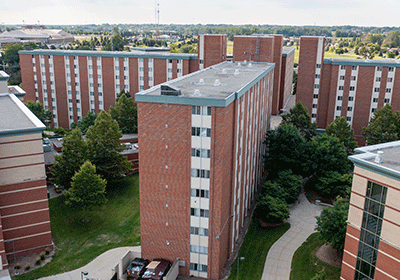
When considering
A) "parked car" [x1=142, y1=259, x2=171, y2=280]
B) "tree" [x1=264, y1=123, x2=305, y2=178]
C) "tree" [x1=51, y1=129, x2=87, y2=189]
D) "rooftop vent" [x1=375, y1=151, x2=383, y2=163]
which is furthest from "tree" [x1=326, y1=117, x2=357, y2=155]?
"tree" [x1=51, y1=129, x2=87, y2=189]

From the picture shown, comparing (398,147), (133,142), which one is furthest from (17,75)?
(398,147)

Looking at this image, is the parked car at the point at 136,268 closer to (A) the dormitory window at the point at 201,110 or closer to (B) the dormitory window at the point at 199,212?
(B) the dormitory window at the point at 199,212

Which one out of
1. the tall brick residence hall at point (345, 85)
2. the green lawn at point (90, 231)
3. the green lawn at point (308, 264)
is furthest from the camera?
the tall brick residence hall at point (345, 85)

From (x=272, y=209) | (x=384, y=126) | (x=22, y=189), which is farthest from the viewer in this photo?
(x=384, y=126)

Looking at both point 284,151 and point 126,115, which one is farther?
point 126,115

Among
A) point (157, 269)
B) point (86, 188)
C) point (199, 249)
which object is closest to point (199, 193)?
point (199, 249)

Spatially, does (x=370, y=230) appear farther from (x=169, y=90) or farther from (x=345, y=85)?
(x=345, y=85)

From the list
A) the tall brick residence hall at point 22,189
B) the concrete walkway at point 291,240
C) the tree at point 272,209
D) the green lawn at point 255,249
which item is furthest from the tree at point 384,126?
the tall brick residence hall at point 22,189

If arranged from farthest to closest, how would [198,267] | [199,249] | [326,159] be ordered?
[326,159], [198,267], [199,249]
